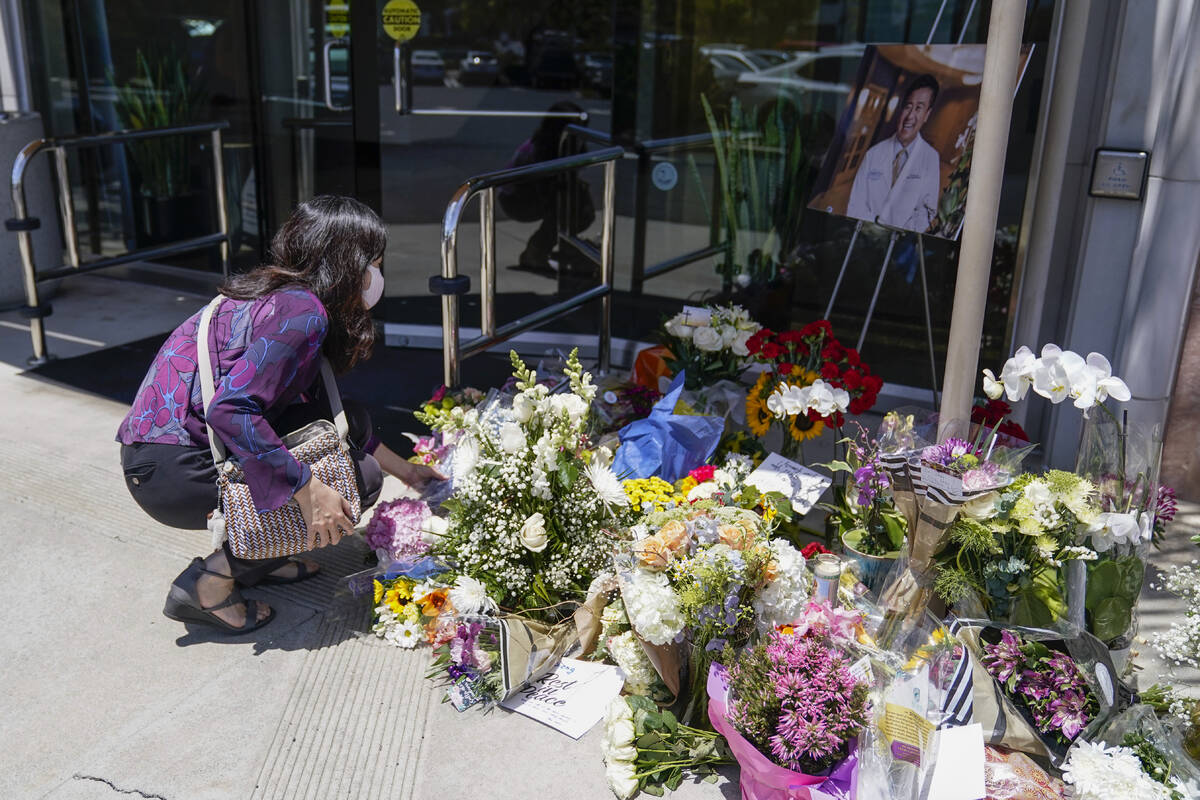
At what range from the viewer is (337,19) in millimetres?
5551

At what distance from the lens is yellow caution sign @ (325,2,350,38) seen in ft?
18.1

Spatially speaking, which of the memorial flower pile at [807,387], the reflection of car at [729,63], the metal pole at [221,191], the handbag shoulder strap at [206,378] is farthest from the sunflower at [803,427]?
the metal pole at [221,191]

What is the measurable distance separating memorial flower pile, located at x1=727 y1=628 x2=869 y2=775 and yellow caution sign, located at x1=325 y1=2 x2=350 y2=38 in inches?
172

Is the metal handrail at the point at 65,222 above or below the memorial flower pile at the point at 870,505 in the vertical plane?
above

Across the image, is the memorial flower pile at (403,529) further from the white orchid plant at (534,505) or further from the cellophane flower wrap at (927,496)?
the cellophane flower wrap at (927,496)

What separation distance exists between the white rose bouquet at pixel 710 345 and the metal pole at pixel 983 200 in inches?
38.8

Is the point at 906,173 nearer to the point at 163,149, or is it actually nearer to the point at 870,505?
the point at 870,505

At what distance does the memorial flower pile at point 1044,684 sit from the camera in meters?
2.31

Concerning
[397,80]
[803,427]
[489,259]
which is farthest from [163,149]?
[803,427]

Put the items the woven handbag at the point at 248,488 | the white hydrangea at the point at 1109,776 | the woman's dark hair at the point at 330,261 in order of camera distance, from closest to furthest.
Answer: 1. the white hydrangea at the point at 1109,776
2. the woven handbag at the point at 248,488
3. the woman's dark hair at the point at 330,261

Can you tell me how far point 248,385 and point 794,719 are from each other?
1589 mm

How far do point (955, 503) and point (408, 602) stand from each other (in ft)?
5.04

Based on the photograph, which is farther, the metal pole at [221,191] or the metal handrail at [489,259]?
the metal pole at [221,191]

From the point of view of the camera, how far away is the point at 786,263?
4.87m
